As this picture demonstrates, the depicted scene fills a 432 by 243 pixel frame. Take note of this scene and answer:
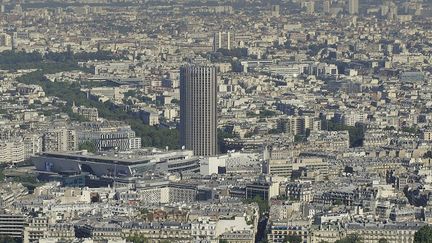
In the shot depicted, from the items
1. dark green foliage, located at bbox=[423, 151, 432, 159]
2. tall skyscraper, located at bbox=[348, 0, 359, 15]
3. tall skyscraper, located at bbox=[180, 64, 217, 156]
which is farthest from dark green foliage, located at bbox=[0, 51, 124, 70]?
tall skyscraper, located at bbox=[348, 0, 359, 15]

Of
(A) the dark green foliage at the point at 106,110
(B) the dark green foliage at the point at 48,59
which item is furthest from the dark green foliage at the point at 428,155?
(B) the dark green foliage at the point at 48,59

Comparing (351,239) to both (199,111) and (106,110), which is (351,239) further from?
(106,110)

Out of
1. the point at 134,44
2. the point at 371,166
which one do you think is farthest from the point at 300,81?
the point at 371,166

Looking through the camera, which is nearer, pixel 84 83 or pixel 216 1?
pixel 84 83

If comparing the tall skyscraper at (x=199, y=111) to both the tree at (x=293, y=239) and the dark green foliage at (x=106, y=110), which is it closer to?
the dark green foliage at (x=106, y=110)

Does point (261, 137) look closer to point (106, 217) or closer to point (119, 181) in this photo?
point (119, 181)

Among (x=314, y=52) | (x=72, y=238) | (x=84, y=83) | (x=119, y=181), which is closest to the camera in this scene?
(x=72, y=238)
